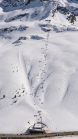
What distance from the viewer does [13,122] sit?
17.3m

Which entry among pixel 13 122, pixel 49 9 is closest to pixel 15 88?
pixel 13 122

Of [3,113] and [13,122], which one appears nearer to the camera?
[13,122]

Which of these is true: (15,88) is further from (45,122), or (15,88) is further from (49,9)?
(49,9)

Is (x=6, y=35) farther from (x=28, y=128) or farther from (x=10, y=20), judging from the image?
(x=28, y=128)

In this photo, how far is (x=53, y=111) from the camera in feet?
64.2

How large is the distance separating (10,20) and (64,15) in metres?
36.1

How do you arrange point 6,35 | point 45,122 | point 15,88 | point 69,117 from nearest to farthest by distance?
point 45,122 → point 69,117 → point 15,88 → point 6,35

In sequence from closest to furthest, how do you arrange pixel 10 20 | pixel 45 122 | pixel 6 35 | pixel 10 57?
pixel 45 122, pixel 10 57, pixel 6 35, pixel 10 20

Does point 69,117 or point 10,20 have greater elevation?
point 10,20

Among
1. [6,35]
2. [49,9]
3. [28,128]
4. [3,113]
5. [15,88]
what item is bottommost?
[28,128]

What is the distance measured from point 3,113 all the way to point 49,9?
7937 cm

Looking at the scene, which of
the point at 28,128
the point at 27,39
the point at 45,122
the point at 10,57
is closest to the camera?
the point at 28,128

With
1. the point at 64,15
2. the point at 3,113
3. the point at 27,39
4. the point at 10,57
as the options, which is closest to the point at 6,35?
the point at 27,39

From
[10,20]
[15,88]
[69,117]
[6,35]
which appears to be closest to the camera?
[69,117]
